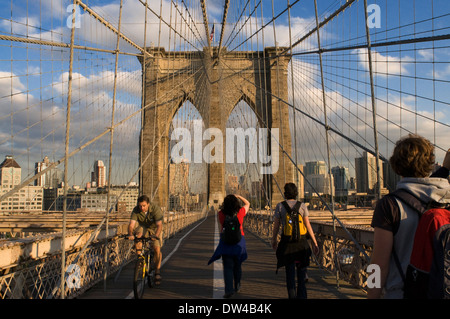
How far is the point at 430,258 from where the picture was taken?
147cm

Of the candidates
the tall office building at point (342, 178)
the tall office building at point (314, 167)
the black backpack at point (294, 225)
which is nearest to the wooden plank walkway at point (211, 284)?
the black backpack at point (294, 225)

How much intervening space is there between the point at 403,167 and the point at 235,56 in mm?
29134

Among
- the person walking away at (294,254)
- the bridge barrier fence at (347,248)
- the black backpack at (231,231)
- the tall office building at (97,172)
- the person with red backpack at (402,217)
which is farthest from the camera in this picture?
the tall office building at (97,172)

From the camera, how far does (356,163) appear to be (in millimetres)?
6406

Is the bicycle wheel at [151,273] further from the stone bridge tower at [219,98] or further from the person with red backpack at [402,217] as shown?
the stone bridge tower at [219,98]

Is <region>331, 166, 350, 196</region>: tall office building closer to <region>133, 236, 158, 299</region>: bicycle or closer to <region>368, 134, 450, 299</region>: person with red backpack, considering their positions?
<region>133, 236, 158, 299</region>: bicycle

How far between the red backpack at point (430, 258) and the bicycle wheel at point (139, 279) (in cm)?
287

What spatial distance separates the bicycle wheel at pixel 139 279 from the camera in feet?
12.8

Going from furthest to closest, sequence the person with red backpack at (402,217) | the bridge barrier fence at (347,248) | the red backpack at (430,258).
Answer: the bridge barrier fence at (347,248) → the person with red backpack at (402,217) → the red backpack at (430,258)

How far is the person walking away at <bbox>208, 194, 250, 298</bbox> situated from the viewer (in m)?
3.95

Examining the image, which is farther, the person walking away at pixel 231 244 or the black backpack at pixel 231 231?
the black backpack at pixel 231 231
